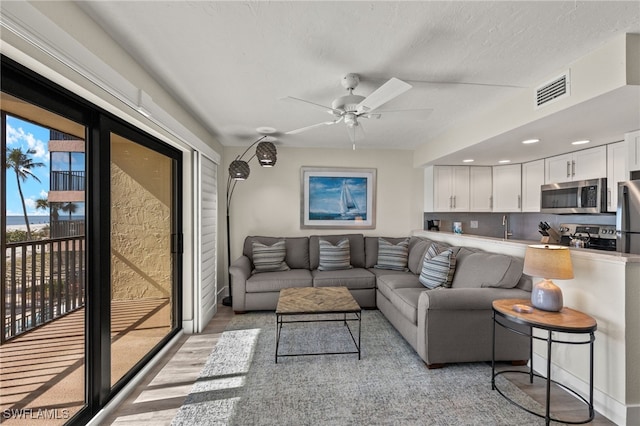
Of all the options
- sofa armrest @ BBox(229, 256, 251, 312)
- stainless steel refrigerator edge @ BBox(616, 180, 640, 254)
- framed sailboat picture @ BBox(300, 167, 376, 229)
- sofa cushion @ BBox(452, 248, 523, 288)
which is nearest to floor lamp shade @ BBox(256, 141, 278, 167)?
framed sailboat picture @ BBox(300, 167, 376, 229)

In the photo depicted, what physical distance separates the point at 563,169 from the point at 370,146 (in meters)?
2.59

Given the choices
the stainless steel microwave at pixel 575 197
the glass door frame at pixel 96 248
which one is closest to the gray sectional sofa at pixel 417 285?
the stainless steel microwave at pixel 575 197

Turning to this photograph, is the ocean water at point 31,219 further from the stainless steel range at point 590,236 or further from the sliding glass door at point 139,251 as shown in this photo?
the stainless steel range at point 590,236

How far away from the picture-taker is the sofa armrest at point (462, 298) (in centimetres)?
243

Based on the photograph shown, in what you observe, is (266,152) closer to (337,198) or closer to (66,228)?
(337,198)

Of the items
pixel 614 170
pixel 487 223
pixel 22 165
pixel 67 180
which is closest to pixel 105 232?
pixel 67 180

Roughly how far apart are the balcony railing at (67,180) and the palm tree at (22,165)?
0.11 m

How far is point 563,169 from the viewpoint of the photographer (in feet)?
12.3

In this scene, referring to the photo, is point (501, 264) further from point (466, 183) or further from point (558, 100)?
point (466, 183)

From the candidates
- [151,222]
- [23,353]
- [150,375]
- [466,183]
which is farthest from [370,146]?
[23,353]

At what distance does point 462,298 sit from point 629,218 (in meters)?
1.76

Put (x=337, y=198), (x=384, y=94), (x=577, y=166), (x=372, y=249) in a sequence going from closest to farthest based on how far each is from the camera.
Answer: (x=384, y=94) < (x=577, y=166) < (x=372, y=249) < (x=337, y=198)

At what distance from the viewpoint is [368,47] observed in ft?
6.01

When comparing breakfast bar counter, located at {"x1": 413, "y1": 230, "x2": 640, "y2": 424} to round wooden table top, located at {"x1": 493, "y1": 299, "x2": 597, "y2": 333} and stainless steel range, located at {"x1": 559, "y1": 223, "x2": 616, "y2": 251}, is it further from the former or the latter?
stainless steel range, located at {"x1": 559, "y1": 223, "x2": 616, "y2": 251}
